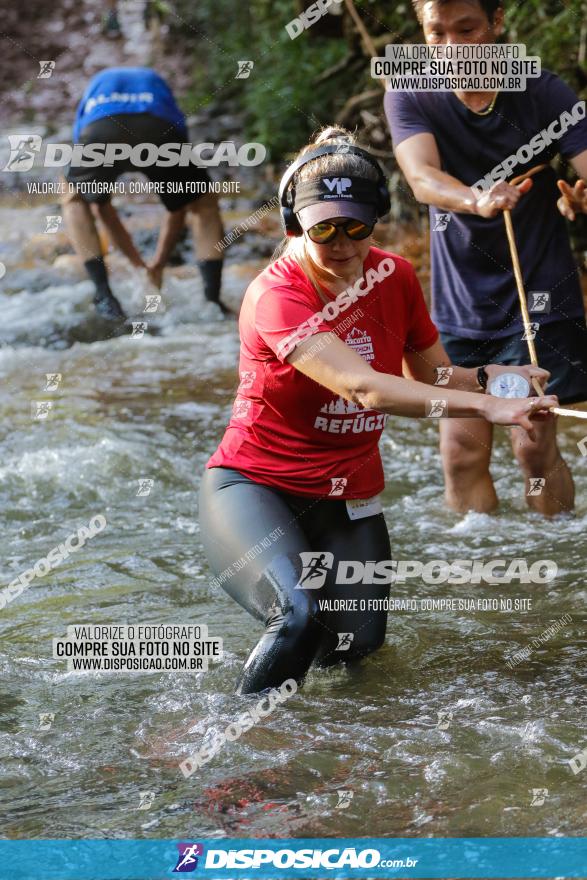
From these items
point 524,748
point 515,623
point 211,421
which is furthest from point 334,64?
point 524,748

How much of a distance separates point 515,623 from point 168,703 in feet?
4.21

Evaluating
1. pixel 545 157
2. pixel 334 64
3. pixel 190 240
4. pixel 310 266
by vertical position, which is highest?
pixel 334 64

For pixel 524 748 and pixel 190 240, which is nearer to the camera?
pixel 524 748

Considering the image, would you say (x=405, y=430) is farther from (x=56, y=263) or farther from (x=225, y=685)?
(x=56, y=263)

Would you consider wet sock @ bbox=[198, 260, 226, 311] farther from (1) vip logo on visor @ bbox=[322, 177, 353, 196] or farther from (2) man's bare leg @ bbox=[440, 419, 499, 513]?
(1) vip logo on visor @ bbox=[322, 177, 353, 196]

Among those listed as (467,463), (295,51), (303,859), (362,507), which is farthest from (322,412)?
(295,51)

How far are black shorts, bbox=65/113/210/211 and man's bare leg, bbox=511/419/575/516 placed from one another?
14.9 feet

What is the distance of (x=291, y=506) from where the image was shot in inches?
141

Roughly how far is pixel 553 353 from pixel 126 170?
480 centimetres

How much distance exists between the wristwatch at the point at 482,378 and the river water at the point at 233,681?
0.90 m

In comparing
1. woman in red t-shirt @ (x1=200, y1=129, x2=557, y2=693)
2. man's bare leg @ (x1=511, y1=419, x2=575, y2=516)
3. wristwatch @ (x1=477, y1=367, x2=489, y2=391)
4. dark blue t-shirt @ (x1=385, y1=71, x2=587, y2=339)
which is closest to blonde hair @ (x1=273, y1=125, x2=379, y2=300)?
woman in red t-shirt @ (x1=200, y1=129, x2=557, y2=693)

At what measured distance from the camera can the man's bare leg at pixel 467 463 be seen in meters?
4.87

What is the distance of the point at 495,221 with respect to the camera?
461cm

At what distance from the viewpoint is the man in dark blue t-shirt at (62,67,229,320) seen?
855cm
